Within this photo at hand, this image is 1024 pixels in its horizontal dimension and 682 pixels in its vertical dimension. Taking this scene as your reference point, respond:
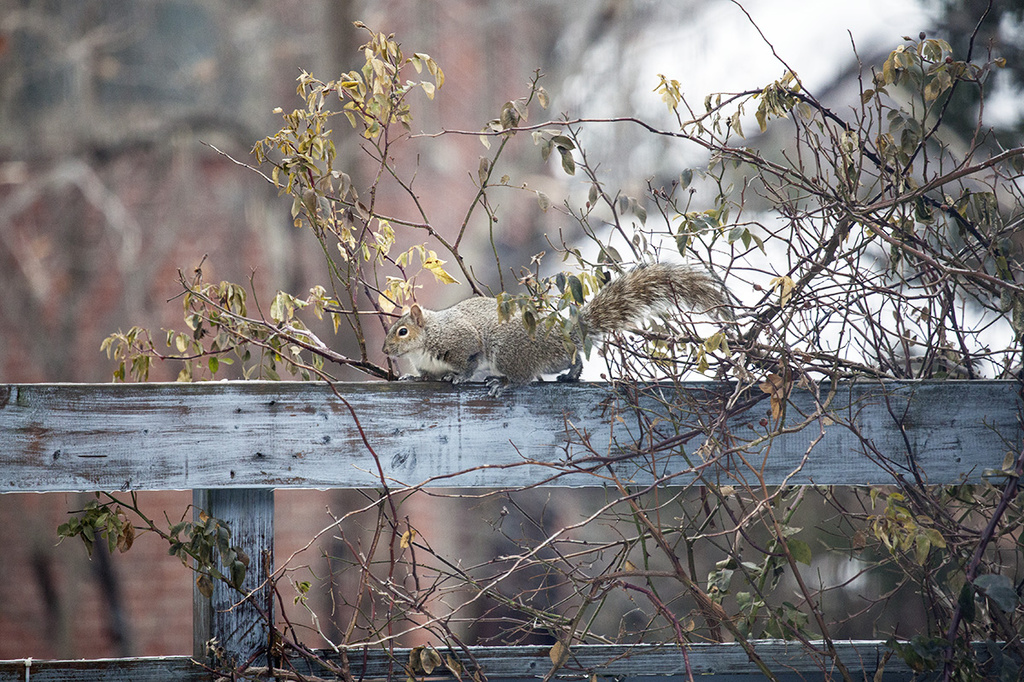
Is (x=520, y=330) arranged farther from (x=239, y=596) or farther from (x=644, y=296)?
(x=239, y=596)

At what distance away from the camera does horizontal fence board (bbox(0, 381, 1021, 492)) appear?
5.10 feet

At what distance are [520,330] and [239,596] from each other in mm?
878

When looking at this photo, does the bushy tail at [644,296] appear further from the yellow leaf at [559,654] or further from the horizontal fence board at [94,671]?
the horizontal fence board at [94,671]

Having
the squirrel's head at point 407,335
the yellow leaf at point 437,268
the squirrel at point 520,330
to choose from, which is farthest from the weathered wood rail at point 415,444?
the squirrel's head at point 407,335

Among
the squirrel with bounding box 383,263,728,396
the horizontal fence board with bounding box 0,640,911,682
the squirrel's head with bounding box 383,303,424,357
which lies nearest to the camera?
the horizontal fence board with bounding box 0,640,911,682

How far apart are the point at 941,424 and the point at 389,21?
4763mm

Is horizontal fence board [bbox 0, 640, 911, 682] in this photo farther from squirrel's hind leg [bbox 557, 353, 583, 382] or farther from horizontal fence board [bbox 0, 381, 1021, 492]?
squirrel's hind leg [bbox 557, 353, 583, 382]

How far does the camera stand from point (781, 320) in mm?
1673

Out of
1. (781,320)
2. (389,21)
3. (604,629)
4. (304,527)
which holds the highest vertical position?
(389,21)

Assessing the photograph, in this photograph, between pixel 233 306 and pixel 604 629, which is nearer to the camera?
pixel 233 306

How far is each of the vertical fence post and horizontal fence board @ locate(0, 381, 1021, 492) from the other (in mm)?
72

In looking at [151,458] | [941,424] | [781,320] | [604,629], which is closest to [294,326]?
[151,458]

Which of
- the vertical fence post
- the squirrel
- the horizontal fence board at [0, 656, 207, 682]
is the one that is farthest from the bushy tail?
the horizontal fence board at [0, 656, 207, 682]

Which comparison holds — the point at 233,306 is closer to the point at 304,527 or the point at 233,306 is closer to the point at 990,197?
the point at 990,197
